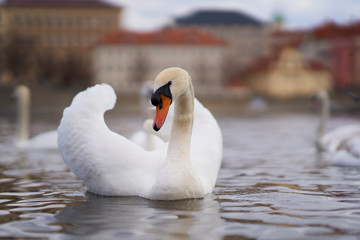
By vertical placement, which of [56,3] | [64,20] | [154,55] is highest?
[56,3]

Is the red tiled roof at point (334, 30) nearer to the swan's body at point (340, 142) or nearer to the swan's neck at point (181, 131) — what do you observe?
the swan's body at point (340, 142)

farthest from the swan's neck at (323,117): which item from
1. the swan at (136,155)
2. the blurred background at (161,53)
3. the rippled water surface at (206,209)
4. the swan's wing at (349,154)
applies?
the blurred background at (161,53)

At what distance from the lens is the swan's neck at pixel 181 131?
18.5 feet

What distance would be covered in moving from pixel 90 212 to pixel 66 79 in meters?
75.1

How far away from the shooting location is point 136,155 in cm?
592

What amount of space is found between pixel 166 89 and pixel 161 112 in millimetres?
214

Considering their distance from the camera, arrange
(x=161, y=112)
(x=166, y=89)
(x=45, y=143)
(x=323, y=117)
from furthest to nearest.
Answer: (x=323, y=117) → (x=45, y=143) → (x=166, y=89) → (x=161, y=112)

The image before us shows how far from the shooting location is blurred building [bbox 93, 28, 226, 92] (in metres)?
95.2

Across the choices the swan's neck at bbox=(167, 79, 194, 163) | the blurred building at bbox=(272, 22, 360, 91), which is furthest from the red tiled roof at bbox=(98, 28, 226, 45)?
the swan's neck at bbox=(167, 79, 194, 163)

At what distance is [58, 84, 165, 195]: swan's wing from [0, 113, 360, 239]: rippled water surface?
0.15m

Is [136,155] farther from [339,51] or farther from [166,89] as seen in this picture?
[339,51]

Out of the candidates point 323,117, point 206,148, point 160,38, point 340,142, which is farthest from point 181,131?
point 160,38

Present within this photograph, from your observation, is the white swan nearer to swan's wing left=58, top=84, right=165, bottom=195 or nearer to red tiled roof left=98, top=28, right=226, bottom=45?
swan's wing left=58, top=84, right=165, bottom=195

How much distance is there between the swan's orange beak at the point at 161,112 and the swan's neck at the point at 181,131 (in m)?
0.35
